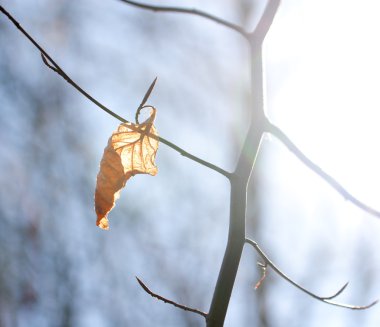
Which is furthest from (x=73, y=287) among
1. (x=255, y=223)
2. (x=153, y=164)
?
(x=153, y=164)

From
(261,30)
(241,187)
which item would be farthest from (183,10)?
(241,187)

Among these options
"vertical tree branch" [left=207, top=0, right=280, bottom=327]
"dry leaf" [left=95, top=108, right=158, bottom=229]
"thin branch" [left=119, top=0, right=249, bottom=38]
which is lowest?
"dry leaf" [left=95, top=108, right=158, bottom=229]

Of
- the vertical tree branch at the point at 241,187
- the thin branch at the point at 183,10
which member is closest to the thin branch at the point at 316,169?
the vertical tree branch at the point at 241,187

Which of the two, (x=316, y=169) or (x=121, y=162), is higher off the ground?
(x=316, y=169)

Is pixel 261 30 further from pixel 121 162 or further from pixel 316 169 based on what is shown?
pixel 121 162

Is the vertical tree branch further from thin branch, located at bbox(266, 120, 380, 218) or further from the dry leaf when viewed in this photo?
the dry leaf

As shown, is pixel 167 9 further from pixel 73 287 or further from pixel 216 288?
pixel 73 287

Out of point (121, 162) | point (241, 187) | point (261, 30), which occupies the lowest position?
point (121, 162)

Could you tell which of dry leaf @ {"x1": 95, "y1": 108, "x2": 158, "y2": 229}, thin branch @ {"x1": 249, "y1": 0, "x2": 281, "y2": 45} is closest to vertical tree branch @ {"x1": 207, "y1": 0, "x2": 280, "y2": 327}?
thin branch @ {"x1": 249, "y1": 0, "x2": 281, "y2": 45}
